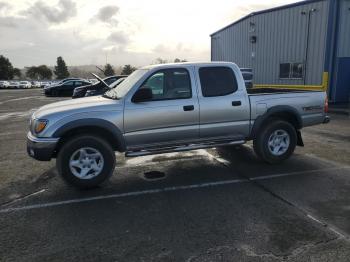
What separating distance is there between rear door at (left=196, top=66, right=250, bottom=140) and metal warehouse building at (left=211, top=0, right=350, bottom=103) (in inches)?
366

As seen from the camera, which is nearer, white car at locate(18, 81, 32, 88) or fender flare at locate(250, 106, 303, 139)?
fender flare at locate(250, 106, 303, 139)

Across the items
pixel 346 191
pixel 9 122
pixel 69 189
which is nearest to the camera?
pixel 346 191

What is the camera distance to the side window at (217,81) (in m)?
6.20

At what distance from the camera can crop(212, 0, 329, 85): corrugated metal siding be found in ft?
56.6

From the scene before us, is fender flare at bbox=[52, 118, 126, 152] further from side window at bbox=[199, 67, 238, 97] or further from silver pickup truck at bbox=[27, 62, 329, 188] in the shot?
side window at bbox=[199, 67, 238, 97]

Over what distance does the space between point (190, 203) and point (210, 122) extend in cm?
176

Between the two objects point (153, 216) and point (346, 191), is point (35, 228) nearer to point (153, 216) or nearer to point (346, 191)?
point (153, 216)

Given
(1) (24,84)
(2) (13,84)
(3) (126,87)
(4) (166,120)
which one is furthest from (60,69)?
(4) (166,120)

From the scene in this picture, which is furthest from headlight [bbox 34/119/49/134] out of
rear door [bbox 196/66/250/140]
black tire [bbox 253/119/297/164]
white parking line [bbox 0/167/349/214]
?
black tire [bbox 253/119/297/164]

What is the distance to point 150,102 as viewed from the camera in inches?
227

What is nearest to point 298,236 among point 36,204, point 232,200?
point 232,200

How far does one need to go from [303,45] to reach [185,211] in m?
16.0

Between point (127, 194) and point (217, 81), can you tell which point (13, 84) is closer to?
point (217, 81)

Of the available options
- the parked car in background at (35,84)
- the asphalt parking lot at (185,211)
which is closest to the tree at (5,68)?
the parked car in background at (35,84)
